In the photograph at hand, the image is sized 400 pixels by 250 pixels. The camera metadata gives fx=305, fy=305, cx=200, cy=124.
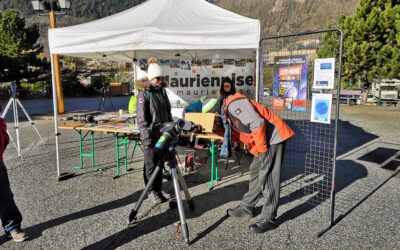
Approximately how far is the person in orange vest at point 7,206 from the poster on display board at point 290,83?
3.14 metres

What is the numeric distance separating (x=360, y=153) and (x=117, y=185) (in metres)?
5.29

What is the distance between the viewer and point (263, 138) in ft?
10.2

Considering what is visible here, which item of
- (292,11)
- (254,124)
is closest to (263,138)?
(254,124)

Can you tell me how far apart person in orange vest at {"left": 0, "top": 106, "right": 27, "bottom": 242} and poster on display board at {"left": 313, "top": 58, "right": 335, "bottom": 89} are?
333 cm

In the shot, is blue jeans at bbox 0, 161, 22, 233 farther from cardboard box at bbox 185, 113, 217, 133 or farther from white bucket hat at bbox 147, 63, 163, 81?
cardboard box at bbox 185, 113, 217, 133

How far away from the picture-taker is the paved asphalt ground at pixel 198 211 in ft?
10.4

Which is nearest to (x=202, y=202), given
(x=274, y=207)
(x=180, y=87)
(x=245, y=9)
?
(x=274, y=207)

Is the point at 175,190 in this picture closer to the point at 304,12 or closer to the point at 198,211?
the point at 198,211

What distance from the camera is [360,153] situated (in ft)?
22.3

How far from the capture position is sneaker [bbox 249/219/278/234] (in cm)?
333

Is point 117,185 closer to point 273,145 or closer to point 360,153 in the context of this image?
point 273,145

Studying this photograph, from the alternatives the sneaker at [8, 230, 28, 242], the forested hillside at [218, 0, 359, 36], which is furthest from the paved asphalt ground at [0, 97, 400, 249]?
the forested hillside at [218, 0, 359, 36]

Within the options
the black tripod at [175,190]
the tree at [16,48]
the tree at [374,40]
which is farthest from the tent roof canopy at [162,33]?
the tree at [16,48]

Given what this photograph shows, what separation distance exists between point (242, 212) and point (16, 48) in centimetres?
2550
